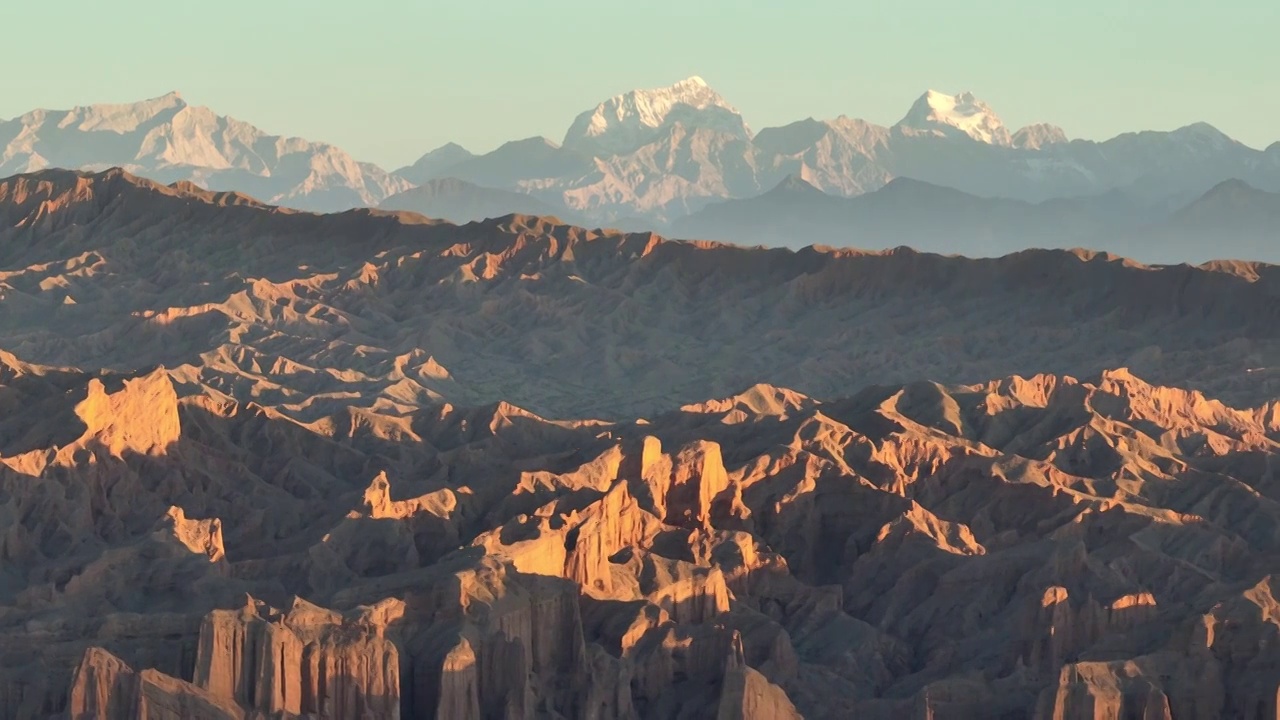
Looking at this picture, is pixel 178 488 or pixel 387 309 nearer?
pixel 178 488

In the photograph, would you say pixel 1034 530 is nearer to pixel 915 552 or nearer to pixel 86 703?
pixel 915 552

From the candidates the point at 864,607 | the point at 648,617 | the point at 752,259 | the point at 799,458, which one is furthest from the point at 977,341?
the point at 648,617

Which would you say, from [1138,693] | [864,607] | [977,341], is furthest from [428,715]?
[977,341]

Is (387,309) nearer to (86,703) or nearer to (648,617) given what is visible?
(648,617)

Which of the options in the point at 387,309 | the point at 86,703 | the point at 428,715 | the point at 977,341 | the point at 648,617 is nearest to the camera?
the point at 86,703

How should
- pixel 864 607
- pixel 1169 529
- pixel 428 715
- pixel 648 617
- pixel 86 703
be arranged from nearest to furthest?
pixel 86 703 → pixel 428 715 → pixel 648 617 → pixel 864 607 → pixel 1169 529

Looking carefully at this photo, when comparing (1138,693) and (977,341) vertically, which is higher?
(1138,693)
